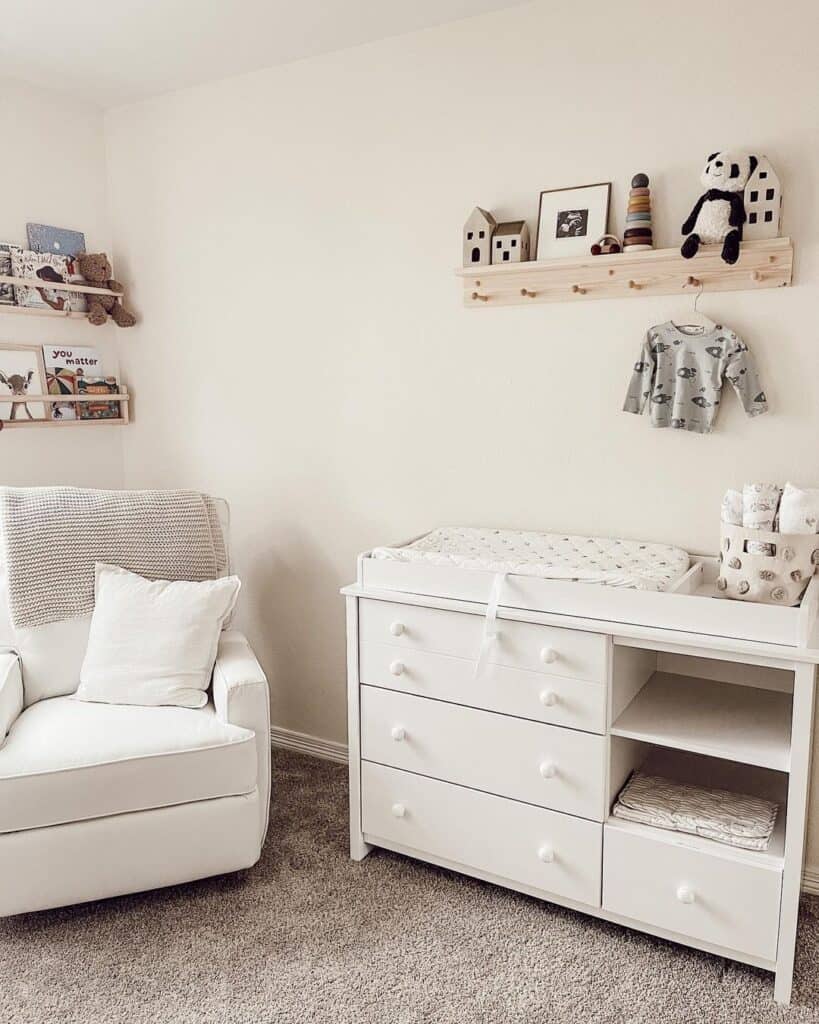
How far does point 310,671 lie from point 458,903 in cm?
111

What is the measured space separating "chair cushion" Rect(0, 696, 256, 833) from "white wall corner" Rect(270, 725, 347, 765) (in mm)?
873

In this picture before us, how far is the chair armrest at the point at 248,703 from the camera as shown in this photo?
89.7 inches

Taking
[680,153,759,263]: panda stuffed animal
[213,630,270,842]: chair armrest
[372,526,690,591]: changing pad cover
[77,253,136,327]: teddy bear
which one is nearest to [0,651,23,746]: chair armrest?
[213,630,270,842]: chair armrest

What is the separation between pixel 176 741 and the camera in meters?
2.19

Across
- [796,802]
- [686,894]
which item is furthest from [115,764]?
[796,802]

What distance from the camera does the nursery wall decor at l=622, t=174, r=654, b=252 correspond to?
7.34ft

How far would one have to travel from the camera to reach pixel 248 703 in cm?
229

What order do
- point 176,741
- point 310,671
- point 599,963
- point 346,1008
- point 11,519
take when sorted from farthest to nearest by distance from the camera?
1. point 310,671
2. point 11,519
3. point 176,741
4. point 599,963
5. point 346,1008

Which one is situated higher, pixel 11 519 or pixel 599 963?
pixel 11 519

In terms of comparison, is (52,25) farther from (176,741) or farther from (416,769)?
(416,769)

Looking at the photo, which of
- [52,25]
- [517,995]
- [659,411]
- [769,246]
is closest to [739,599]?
[659,411]

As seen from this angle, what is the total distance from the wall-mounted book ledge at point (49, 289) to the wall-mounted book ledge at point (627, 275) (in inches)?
59.4

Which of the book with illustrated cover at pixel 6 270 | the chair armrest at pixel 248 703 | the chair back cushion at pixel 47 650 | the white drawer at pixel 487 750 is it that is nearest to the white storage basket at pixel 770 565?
the white drawer at pixel 487 750

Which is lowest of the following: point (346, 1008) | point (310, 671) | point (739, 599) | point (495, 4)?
point (346, 1008)
